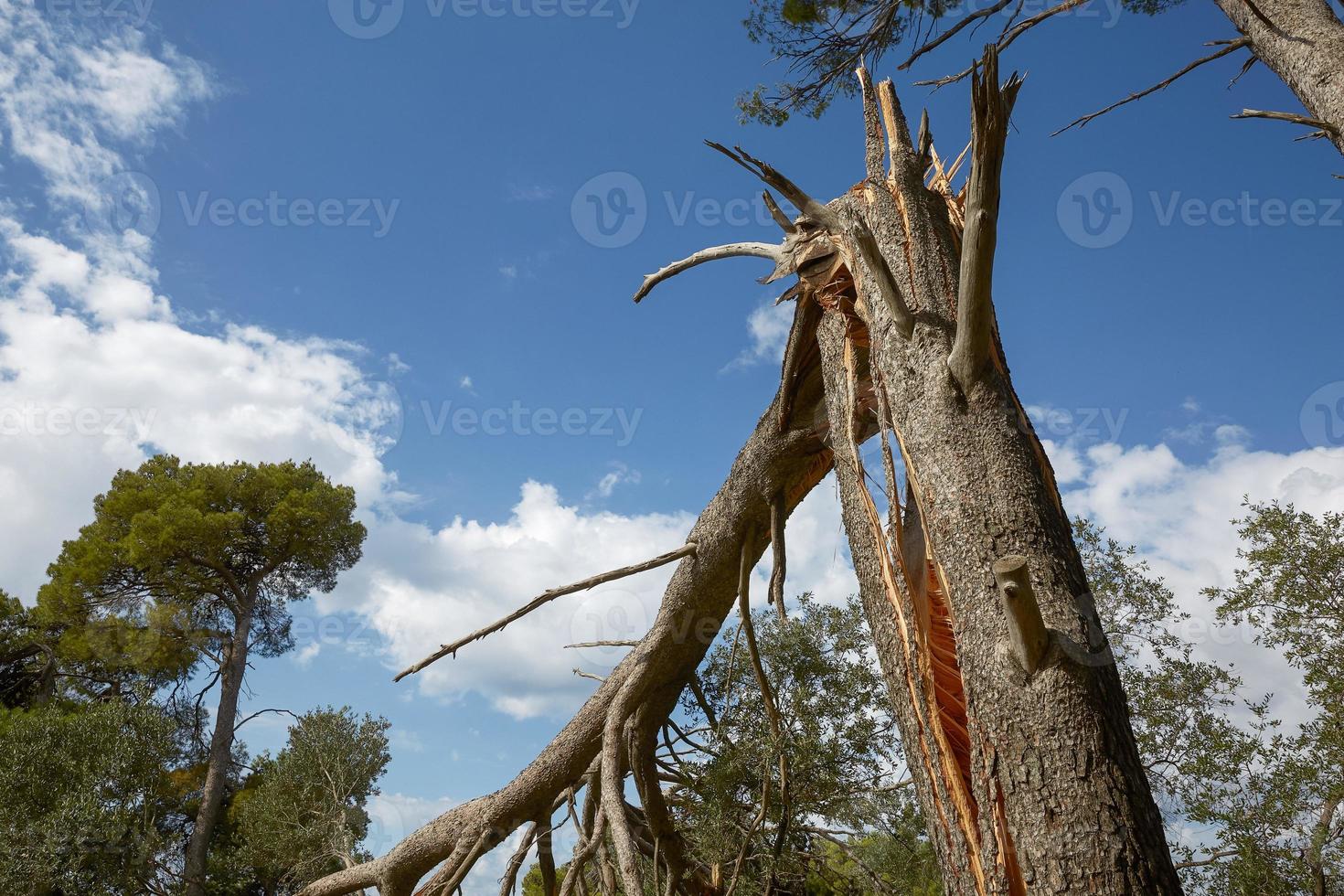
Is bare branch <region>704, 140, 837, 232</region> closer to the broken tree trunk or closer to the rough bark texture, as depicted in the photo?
the broken tree trunk

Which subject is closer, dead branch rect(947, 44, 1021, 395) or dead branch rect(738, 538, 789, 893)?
dead branch rect(947, 44, 1021, 395)

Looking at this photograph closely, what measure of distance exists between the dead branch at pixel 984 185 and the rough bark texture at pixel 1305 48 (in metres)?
2.69

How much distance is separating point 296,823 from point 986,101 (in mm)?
13008

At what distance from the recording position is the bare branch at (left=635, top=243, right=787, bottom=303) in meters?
4.82

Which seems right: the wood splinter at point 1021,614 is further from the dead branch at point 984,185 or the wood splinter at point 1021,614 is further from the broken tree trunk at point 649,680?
the broken tree trunk at point 649,680

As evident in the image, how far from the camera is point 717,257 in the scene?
5.20 m

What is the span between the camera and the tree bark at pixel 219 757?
12.3m

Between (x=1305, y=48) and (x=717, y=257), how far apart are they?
341cm

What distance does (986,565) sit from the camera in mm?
2809

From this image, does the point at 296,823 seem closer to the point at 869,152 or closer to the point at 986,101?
the point at 869,152

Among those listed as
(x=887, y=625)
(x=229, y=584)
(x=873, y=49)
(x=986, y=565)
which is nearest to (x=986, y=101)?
(x=986, y=565)

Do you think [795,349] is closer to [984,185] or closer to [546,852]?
[984,185]

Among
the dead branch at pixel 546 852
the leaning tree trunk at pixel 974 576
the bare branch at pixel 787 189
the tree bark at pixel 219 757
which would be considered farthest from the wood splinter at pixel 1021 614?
the tree bark at pixel 219 757

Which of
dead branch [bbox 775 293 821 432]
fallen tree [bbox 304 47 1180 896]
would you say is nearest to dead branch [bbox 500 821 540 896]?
fallen tree [bbox 304 47 1180 896]
